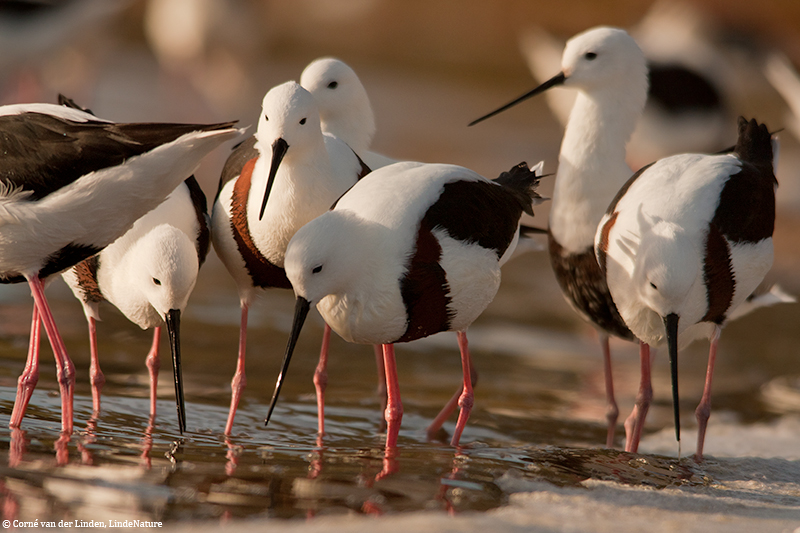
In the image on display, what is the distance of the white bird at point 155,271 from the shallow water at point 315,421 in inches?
18.2

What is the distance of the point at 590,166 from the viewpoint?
6.12 metres

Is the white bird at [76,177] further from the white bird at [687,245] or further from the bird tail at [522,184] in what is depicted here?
the white bird at [687,245]

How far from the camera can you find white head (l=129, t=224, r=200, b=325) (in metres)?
4.98

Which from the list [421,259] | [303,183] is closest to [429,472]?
[421,259]

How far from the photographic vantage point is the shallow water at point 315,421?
396cm

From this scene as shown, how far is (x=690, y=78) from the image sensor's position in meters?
12.1

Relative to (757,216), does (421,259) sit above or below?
below

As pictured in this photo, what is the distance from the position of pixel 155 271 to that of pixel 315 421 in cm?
145

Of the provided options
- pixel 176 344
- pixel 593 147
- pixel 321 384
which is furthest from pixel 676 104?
pixel 176 344

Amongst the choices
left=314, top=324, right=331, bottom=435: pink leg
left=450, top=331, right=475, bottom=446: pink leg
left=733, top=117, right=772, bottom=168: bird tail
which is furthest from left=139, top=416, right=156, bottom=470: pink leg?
left=733, top=117, right=772, bottom=168: bird tail

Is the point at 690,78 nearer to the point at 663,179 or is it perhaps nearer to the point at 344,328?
the point at 663,179

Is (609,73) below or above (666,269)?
above

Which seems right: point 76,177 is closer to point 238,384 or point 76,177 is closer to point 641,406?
point 238,384

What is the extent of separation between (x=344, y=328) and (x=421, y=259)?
19.2 inches
